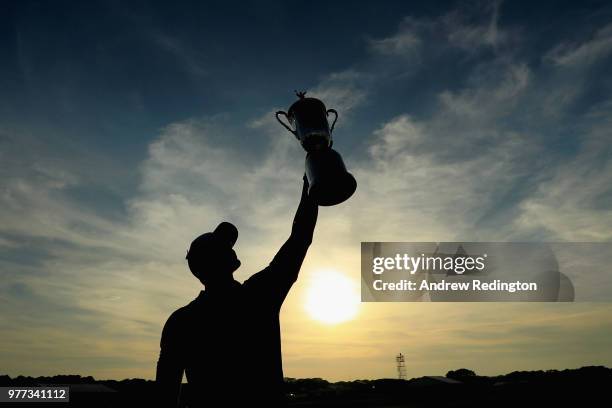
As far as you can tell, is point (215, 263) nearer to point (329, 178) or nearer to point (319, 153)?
point (329, 178)

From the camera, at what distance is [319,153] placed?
3432 mm

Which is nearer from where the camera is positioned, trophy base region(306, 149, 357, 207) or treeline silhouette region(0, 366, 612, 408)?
trophy base region(306, 149, 357, 207)

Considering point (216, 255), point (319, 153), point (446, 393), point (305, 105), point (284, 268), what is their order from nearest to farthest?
point (284, 268)
point (216, 255)
point (319, 153)
point (305, 105)
point (446, 393)

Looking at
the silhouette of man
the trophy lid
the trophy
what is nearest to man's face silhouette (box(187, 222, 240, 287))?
the silhouette of man

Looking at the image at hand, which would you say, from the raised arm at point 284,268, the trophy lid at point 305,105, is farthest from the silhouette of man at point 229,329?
the trophy lid at point 305,105

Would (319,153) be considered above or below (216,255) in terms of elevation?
above

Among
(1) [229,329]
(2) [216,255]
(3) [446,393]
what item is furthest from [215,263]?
(3) [446,393]

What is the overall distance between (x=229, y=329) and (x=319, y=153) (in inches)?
56.5

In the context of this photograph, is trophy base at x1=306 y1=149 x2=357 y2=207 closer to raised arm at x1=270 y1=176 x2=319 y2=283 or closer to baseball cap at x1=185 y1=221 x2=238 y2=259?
raised arm at x1=270 y1=176 x2=319 y2=283

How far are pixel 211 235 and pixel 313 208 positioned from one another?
0.58 meters

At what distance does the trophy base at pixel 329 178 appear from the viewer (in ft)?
10.4

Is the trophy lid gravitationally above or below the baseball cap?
above

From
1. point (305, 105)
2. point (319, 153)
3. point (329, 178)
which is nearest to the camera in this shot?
point (329, 178)

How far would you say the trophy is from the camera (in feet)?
10.5
